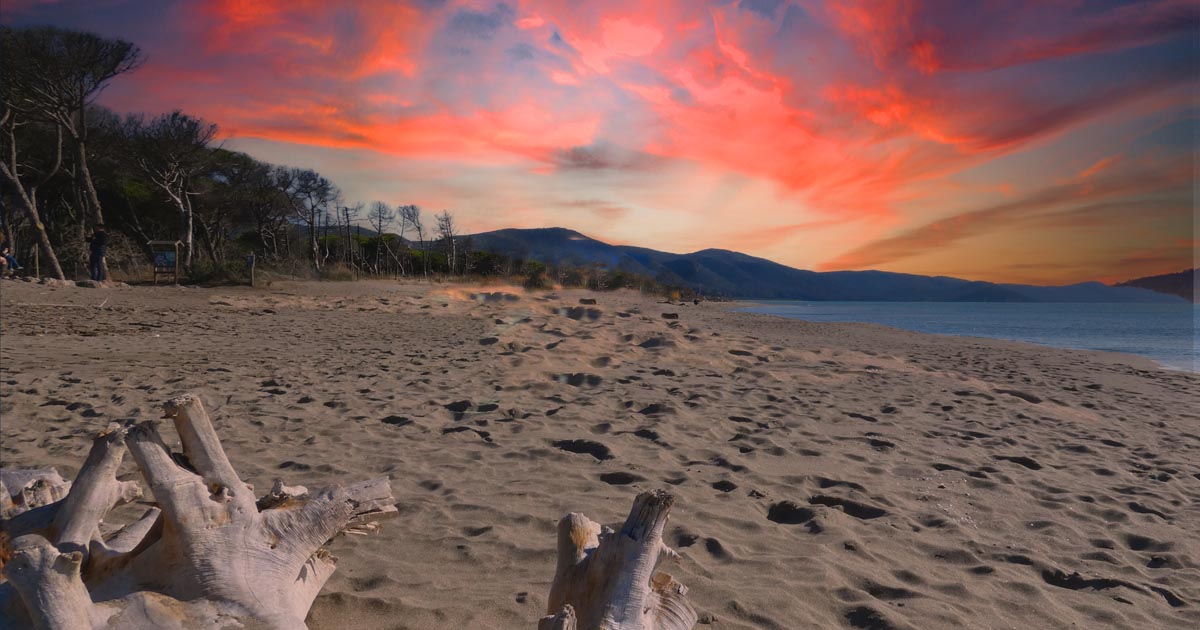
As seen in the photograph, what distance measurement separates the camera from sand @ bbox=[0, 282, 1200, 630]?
104 inches

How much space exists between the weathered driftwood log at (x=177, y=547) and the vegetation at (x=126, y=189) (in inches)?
953

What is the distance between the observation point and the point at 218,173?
36.4m

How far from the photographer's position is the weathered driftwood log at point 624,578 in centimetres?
167

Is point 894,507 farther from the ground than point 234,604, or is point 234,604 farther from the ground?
point 234,604

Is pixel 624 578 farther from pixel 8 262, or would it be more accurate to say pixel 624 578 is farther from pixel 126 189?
pixel 126 189

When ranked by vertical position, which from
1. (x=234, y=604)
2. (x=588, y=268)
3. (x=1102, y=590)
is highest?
(x=588, y=268)

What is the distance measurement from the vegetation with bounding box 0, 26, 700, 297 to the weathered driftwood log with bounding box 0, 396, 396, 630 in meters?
24.2

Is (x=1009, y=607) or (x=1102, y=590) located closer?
(x=1009, y=607)

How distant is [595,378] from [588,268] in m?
37.9

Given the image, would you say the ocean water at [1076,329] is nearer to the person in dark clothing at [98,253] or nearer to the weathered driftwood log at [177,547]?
the weathered driftwood log at [177,547]

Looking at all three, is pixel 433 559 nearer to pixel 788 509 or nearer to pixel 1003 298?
pixel 788 509

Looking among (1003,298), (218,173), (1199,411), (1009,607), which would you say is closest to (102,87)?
(218,173)

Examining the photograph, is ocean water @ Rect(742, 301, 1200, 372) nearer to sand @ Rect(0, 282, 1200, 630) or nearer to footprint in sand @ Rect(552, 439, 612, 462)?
sand @ Rect(0, 282, 1200, 630)

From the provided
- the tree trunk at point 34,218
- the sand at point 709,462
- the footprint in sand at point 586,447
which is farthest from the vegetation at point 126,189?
the footprint in sand at point 586,447
